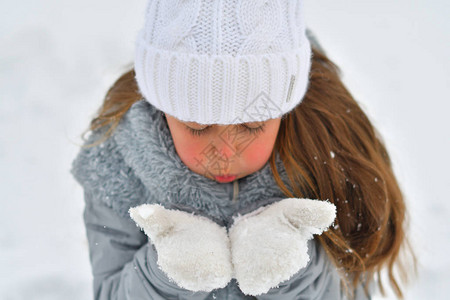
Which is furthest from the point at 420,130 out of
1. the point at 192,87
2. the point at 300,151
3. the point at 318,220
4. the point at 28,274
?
the point at 28,274

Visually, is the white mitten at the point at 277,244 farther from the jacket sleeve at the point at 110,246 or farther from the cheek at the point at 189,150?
the jacket sleeve at the point at 110,246

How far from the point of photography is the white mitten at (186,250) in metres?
0.88

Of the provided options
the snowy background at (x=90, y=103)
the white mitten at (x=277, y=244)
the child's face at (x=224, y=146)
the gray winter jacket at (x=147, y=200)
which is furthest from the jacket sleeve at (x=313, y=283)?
the snowy background at (x=90, y=103)

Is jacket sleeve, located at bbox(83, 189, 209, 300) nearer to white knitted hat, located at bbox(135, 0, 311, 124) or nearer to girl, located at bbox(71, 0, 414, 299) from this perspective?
girl, located at bbox(71, 0, 414, 299)

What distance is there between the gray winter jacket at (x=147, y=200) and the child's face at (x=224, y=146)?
8 cm

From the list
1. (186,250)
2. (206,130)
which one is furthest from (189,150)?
(186,250)

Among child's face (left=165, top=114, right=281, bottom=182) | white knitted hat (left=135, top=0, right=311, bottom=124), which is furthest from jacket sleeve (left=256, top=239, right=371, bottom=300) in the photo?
white knitted hat (left=135, top=0, right=311, bottom=124)

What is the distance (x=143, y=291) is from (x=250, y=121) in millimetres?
523

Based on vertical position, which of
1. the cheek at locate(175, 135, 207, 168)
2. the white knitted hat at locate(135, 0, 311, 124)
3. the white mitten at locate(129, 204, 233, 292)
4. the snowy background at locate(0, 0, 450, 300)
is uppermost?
the white knitted hat at locate(135, 0, 311, 124)

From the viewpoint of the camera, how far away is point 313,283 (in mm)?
1147

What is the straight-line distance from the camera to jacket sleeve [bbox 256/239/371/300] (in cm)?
109

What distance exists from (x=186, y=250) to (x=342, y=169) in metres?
0.54

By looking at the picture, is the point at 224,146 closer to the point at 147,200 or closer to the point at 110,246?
the point at 147,200

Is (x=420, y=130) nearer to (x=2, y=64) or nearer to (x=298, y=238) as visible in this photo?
(x=298, y=238)
